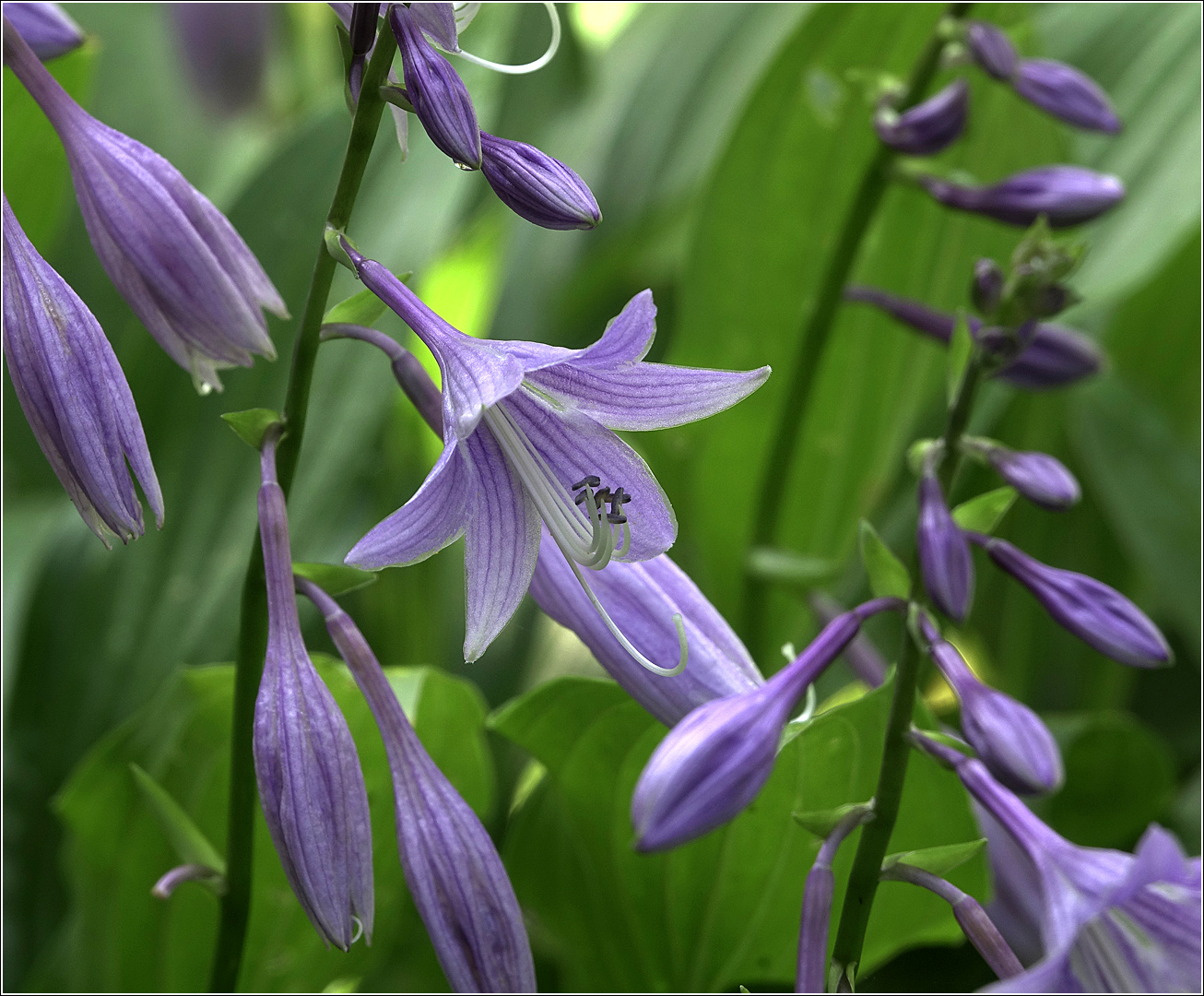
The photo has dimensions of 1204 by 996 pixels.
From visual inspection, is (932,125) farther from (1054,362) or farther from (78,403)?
(78,403)

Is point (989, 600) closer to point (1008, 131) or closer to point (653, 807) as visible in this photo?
point (1008, 131)

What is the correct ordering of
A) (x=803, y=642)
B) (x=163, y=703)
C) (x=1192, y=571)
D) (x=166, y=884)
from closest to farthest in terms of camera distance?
1. (x=166, y=884)
2. (x=163, y=703)
3. (x=1192, y=571)
4. (x=803, y=642)

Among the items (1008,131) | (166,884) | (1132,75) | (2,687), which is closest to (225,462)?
(2,687)

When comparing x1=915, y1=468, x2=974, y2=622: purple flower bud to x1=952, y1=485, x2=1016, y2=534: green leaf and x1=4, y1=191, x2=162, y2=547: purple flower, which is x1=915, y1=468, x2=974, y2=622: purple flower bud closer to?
x1=952, y1=485, x2=1016, y2=534: green leaf

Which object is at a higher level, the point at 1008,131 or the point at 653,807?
the point at 1008,131

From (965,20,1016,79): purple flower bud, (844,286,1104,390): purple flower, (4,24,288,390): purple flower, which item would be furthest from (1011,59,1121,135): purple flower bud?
(4,24,288,390): purple flower

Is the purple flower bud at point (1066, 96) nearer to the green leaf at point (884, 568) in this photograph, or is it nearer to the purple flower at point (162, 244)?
the green leaf at point (884, 568)
